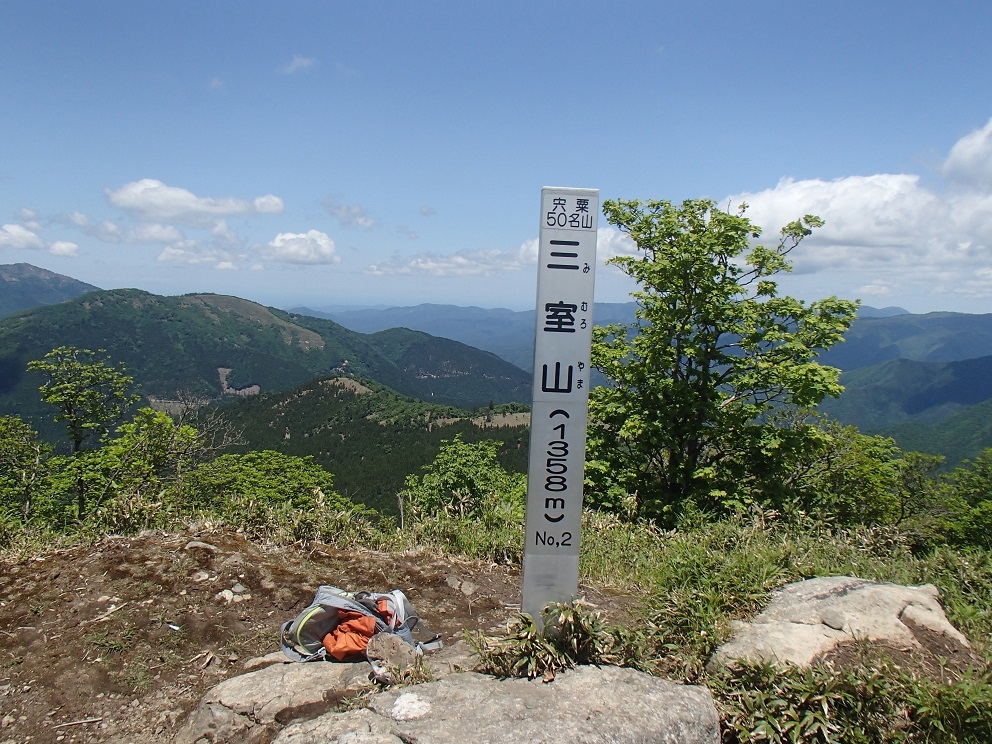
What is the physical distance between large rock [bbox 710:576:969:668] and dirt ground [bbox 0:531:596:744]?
2222 millimetres

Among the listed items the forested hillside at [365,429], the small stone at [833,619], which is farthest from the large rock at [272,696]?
the forested hillside at [365,429]

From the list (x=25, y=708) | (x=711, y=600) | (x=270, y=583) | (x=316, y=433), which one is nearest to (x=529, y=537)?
(x=711, y=600)

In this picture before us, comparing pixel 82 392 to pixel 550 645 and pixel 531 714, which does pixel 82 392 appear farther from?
pixel 531 714

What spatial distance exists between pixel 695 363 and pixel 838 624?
8.63 meters

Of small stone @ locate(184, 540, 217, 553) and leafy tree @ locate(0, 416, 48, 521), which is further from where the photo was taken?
leafy tree @ locate(0, 416, 48, 521)

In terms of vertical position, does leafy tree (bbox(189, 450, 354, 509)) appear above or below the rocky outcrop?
below

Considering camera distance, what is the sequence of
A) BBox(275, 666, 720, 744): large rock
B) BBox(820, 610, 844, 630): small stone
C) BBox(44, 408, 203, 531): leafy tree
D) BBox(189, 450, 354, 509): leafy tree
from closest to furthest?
BBox(275, 666, 720, 744): large rock < BBox(820, 610, 844, 630): small stone < BBox(44, 408, 203, 531): leafy tree < BBox(189, 450, 354, 509): leafy tree

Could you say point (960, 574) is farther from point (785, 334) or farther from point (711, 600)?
point (785, 334)

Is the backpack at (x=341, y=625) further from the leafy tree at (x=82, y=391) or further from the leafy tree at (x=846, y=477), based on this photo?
the leafy tree at (x=82, y=391)

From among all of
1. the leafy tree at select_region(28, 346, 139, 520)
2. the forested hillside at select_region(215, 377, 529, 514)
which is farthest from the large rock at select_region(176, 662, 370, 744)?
the forested hillside at select_region(215, 377, 529, 514)

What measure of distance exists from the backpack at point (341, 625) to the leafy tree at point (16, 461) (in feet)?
60.0

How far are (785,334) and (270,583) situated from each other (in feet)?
33.9

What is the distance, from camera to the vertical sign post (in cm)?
391

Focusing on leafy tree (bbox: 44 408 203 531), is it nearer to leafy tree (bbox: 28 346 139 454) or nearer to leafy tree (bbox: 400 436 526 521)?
leafy tree (bbox: 28 346 139 454)
